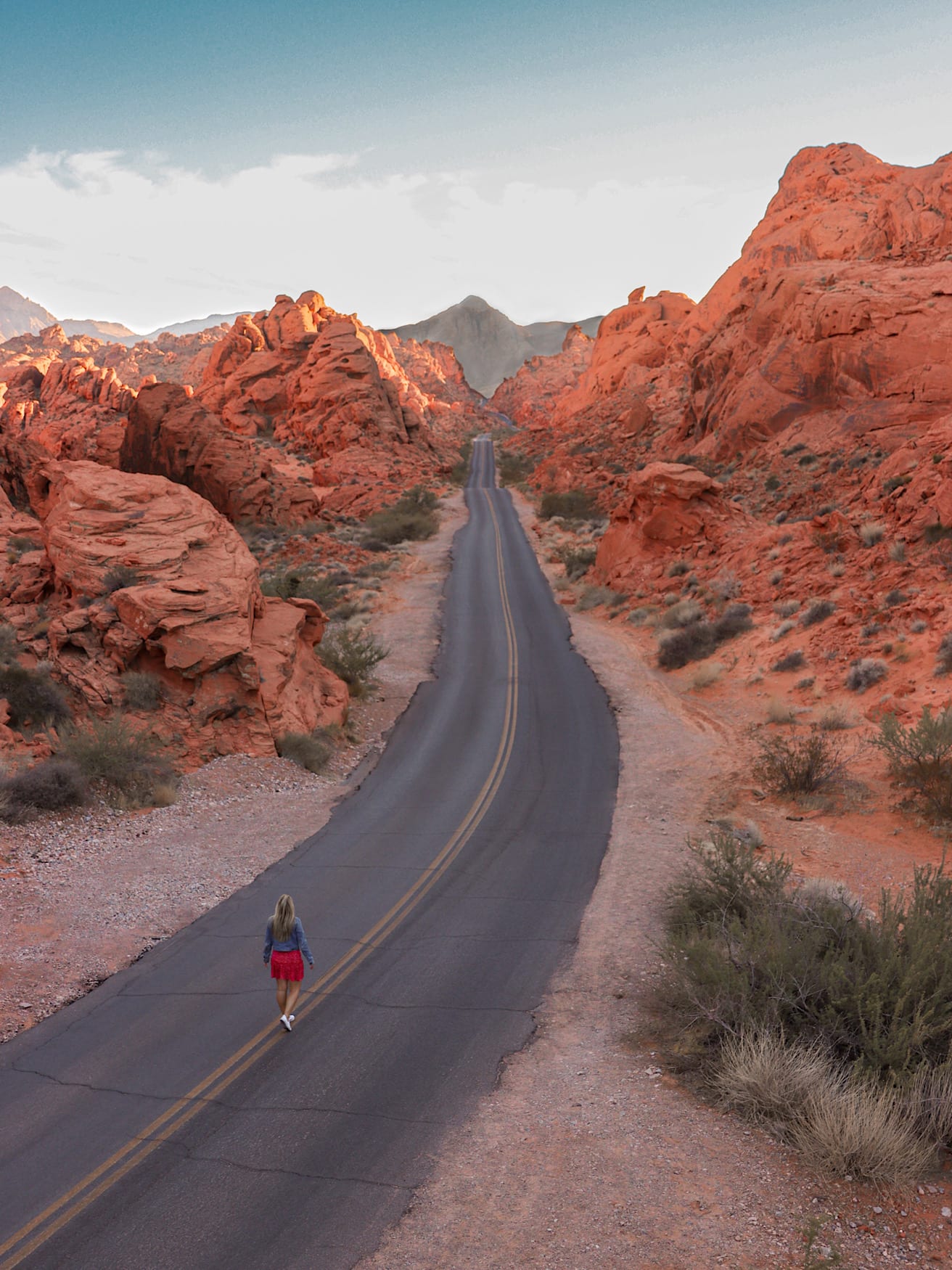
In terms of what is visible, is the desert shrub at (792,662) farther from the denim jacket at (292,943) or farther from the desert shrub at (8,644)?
the desert shrub at (8,644)

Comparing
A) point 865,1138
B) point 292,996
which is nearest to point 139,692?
point 292,996

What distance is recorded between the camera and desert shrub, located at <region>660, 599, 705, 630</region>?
90.1 feet

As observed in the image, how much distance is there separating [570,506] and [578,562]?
1499 centimetres

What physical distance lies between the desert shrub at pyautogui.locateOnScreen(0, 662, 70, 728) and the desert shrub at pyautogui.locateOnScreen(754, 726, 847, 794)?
1389 cm

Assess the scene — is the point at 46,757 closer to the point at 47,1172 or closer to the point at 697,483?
the point at 47,1172

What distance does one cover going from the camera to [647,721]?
20.7 metres

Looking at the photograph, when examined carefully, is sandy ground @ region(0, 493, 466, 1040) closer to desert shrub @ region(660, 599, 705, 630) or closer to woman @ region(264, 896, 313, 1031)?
woman @ region(264, 896, 313, 1031)

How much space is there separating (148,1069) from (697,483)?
30.4 m

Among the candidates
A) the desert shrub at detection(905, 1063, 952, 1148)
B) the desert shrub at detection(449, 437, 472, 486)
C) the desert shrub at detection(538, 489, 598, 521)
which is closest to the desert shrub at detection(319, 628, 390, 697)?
the desert shrub at detection(905, 1063, 952, 1148)

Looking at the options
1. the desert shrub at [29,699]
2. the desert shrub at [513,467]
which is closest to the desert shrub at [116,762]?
the desert shrub at [29,699]

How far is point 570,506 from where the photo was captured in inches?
2126

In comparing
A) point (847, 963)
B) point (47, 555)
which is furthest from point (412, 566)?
point (847, 963)

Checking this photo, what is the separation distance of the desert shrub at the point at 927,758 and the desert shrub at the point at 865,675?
14.6 ft

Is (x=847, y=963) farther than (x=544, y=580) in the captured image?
No
